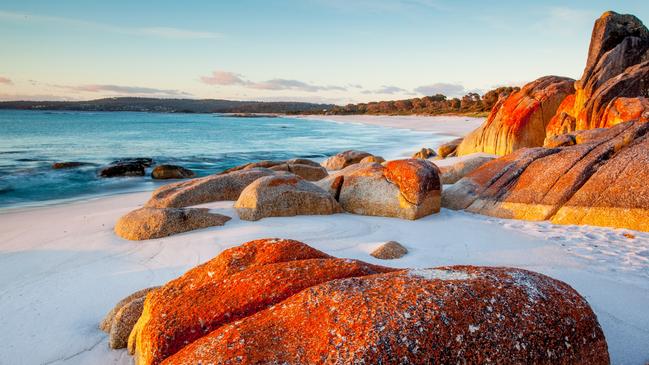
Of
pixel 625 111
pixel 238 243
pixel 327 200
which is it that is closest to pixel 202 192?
pixel 327 200

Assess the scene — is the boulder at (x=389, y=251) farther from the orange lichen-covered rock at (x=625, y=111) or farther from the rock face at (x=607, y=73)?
the rock face at (x=607, y=73)

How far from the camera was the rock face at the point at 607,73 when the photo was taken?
1099cm

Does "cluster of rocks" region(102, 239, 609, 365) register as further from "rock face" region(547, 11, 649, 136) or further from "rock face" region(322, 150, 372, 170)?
"rock face" region(322, 150, 372, 170)

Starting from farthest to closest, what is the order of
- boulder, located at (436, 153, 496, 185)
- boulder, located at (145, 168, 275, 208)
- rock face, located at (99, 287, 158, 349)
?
boulder, located at (436, 153, 496, 185), boulder, located at (145, 168, 275, 208), rock face, located at (99, 287, 158, 349)

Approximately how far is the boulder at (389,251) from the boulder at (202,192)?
186 inches

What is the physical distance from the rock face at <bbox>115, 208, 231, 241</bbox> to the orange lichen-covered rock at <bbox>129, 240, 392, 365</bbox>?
11.7 feet

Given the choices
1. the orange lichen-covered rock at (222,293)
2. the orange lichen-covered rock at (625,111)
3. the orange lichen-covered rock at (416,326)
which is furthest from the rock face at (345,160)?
the orange lichen-covered rock at (416,326)

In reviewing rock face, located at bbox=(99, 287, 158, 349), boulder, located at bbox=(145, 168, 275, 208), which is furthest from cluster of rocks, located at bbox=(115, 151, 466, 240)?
rock face, located at bbox=(99, 287, 158, 349)

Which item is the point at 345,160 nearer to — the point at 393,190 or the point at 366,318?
the point at 393,190

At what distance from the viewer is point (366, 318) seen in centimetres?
220

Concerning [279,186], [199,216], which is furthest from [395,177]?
[199,216]

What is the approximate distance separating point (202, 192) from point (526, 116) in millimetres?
10678

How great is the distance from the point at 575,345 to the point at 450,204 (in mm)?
6045

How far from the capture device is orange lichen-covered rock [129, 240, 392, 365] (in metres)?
2.53
